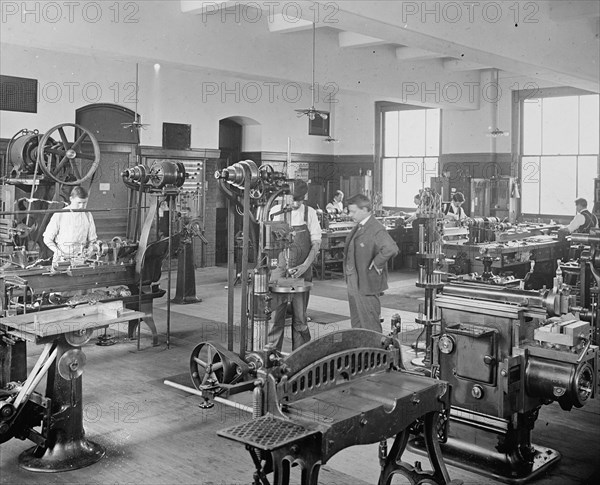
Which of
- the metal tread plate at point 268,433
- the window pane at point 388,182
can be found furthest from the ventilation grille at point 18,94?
the metal tread plate at point 268,433

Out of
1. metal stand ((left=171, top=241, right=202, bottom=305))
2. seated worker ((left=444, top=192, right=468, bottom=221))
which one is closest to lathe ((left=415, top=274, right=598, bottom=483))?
metal stand ((left=171, top=241, right=202, bottom=305))

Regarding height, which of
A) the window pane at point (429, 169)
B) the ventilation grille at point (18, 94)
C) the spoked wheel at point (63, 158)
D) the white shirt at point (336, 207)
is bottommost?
the white shirt at point (336, 207)

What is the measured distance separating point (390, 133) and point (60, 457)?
1156cm

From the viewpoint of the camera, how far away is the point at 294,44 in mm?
9547

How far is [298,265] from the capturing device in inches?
252

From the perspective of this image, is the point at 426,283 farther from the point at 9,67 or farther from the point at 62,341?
the point at 9,67

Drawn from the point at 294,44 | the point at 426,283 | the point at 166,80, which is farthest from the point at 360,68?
the point at 426,283

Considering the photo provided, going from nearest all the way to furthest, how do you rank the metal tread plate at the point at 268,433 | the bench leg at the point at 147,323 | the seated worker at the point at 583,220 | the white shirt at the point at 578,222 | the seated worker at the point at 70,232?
the metal tread plate at the point at 268,433 < the seated worker at the point at 70,232 < the bench leg at the point at 147,323 < the seated worker at the point at 583,220 < the white shirt at the point at 578,222

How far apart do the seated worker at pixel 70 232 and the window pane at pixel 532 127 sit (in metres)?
9.04

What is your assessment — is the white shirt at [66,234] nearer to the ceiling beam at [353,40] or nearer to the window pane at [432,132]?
the ceiling beam at [353,40]

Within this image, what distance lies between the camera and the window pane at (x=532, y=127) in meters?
13.0

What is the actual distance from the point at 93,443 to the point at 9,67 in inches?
267

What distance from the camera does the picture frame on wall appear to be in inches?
542

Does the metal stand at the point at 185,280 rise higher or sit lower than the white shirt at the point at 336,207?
lower
